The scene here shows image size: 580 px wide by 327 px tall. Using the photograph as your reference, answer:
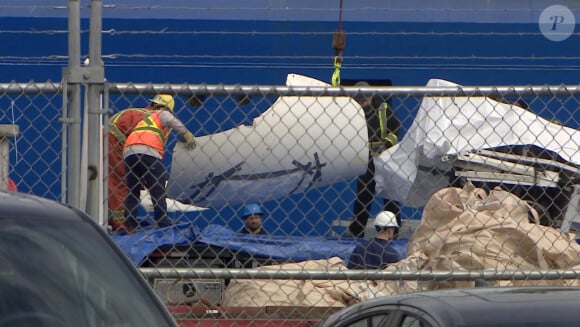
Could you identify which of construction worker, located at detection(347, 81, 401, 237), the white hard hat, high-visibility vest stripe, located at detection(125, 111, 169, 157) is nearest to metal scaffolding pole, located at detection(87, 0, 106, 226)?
construction worker, located at detection(347, 81, 401, 237)

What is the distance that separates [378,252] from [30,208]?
4.11 metres

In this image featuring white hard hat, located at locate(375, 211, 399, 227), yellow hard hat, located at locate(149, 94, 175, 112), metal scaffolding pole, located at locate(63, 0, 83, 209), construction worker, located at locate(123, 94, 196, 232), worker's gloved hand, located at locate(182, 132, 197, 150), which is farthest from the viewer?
yellow hard hat, located at locate(149, 94, 175, 112)

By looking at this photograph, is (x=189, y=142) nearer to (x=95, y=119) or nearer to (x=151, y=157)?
(x=151, y=157)

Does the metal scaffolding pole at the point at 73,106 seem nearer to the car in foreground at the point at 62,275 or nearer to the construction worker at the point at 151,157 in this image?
the construction worker at the point at 151,157

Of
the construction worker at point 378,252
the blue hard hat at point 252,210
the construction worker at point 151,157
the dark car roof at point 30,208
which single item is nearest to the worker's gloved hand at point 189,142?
the construction worker at point 151,157

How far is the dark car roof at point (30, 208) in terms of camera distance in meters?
2.93

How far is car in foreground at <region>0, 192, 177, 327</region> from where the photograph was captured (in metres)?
2.81

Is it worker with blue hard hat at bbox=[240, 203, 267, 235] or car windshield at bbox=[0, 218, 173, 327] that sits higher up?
car windshield at bbox=[0, 218, 173, 327]

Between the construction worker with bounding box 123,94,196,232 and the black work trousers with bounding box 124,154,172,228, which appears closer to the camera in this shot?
the black work trousers with bounding box 124,154,172,228

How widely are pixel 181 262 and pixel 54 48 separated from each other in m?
10.5

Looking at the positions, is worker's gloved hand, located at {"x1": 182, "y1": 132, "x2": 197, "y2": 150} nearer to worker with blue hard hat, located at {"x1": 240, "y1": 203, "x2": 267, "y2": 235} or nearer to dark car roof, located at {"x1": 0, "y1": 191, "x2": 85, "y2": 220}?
worker with blue hard hat, located at {"x1": 240, "y1": 203, "x2": 267, "y2": 235}

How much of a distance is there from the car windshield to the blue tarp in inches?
108

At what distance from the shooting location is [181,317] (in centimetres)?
555

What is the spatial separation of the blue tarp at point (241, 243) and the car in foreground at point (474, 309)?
162 cm
